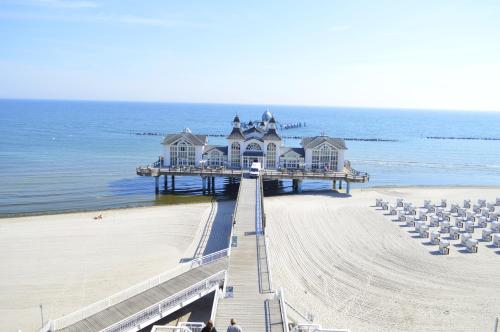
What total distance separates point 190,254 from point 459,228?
16.3 metres

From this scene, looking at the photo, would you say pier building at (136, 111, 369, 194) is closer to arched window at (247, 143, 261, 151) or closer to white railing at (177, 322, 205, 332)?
arched window at (247, 143, 261, 151)

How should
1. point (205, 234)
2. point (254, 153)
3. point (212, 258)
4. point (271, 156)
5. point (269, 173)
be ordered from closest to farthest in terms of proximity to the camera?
1. point (212, 258)
2. point (205, 234)
3. point (269, 173)
4. point (254, 153)
5. point (271, 156)

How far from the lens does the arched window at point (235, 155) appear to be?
41875 mm

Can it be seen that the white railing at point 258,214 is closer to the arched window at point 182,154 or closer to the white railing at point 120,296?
the white railing at point 120,296

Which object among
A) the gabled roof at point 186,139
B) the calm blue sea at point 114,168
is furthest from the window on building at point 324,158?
the gabled roof at point 186,139

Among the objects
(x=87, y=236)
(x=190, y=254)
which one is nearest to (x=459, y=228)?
(x=190, y=254)

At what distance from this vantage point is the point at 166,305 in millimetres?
15742

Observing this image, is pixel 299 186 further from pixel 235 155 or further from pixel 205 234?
pixel 205 234

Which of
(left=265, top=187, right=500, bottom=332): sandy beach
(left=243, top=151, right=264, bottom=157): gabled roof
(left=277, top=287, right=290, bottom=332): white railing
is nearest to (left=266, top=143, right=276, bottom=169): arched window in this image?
(left=243, top=151, right=264, bottom=157): gabled roof

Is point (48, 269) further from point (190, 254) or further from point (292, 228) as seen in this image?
point (292, 228)

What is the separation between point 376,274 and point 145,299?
1023 cm

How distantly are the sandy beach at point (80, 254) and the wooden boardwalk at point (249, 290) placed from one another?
12.4ft

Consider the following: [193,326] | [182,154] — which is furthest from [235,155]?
[193,326]

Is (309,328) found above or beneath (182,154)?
beneath
